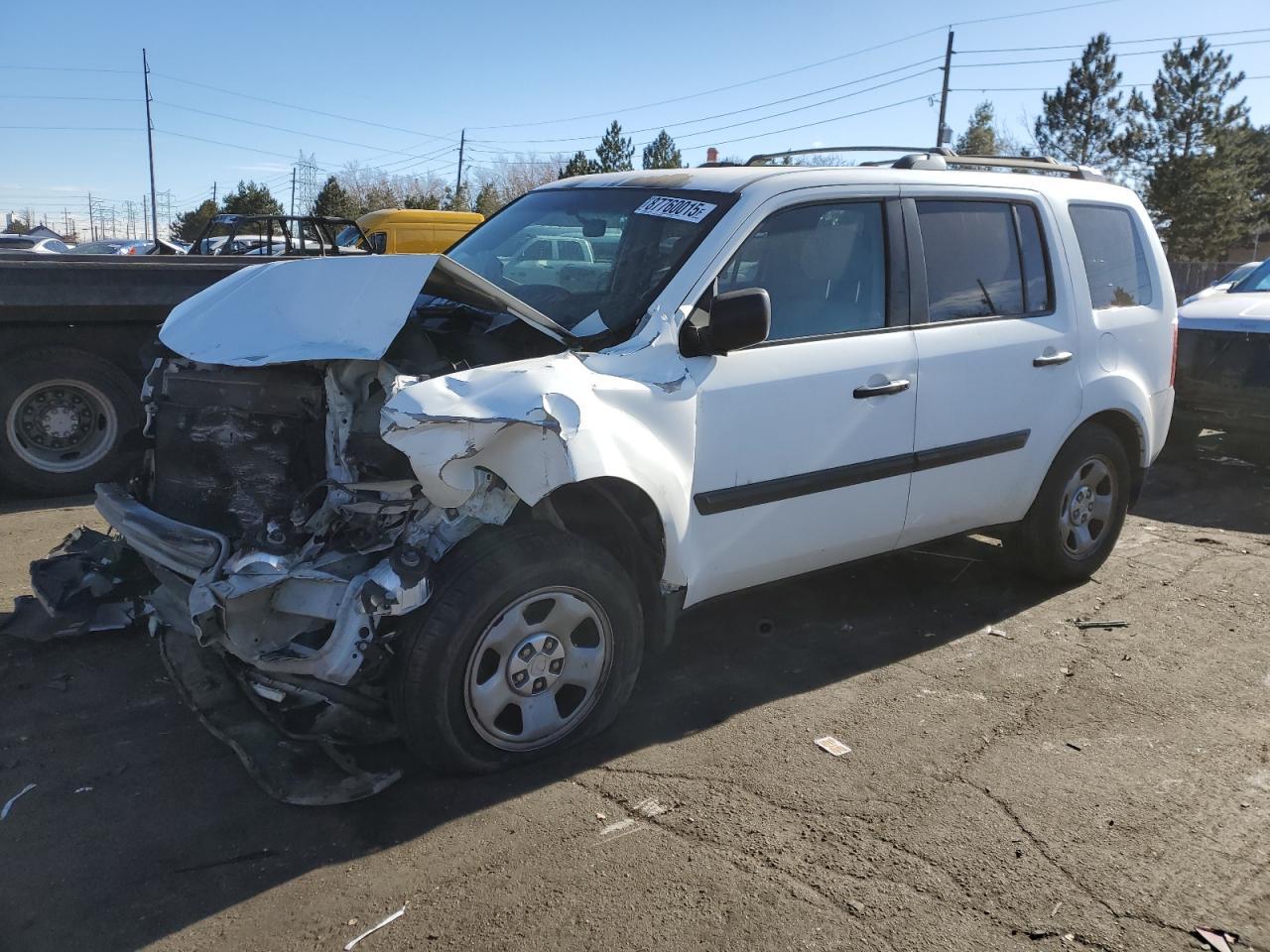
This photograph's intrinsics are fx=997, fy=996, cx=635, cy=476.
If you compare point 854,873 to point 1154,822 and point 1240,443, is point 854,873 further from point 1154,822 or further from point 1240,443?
point 1240,443

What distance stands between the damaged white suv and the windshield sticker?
0.02 m

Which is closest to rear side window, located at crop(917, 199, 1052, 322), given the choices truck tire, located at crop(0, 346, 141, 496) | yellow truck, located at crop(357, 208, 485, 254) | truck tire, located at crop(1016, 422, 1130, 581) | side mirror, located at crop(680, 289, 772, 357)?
truck tire, located at crop(1016, 422, 1130, 581)

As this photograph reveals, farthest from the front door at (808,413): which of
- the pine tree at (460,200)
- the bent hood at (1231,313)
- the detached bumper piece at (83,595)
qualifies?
the pine tree at (460,200)

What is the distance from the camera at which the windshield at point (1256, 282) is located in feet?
30.3

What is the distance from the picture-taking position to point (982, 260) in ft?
14.8

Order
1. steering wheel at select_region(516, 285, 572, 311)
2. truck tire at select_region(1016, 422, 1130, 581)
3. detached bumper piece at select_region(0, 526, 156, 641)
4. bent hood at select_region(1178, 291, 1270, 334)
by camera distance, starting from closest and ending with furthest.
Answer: steering wheel at select_region(516, 285, 572, 311) → detached bumper piece at select_region(0, 526, 156, 641) → truck tire at select_region(1016, 422, 1130, 581) → bent hood at select_region(1178, 291, 1270, 334)

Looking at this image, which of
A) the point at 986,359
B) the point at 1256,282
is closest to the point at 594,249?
the point at 986,359

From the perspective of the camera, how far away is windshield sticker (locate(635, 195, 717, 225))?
12.4ft

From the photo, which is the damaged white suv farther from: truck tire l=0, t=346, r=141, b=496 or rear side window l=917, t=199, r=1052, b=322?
truck tire l=0, t=346, r=141, b=496

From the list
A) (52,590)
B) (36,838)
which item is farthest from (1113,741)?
(52,590)

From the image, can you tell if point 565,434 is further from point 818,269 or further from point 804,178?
point 804,178

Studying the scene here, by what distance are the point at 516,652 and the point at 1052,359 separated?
9.70 feet

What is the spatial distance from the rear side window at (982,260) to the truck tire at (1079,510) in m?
0.80

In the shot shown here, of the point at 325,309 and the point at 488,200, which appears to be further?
the point at 488,200
